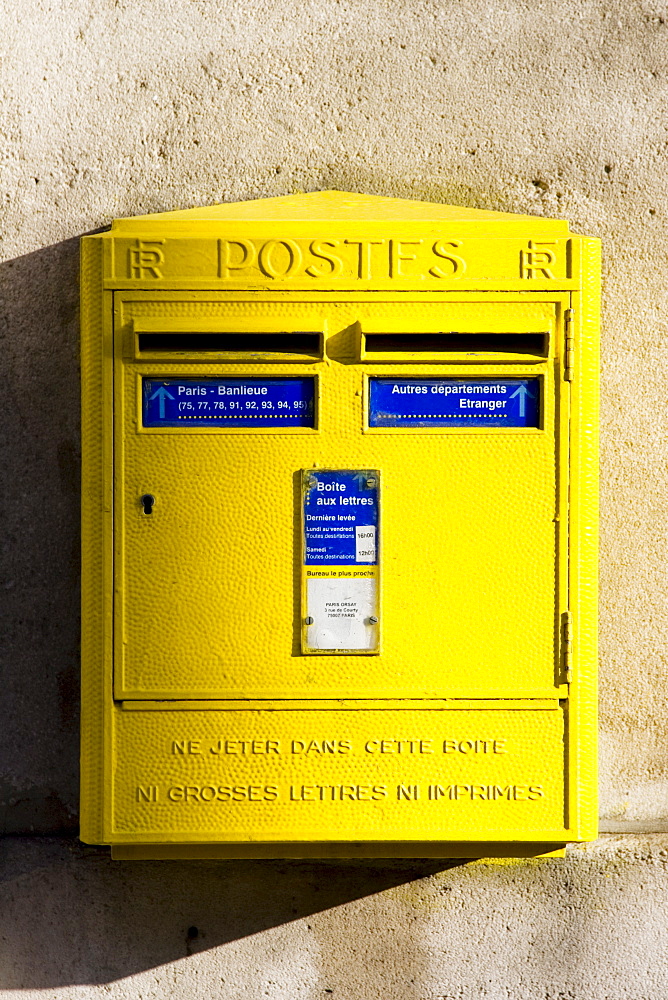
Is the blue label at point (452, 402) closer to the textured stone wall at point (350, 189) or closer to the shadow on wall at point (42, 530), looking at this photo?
the textured stone wall at point (350, 189)

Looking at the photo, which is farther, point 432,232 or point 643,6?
point 643,6

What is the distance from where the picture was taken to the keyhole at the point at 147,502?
170 centimetres

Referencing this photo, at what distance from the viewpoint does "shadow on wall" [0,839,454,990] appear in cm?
214

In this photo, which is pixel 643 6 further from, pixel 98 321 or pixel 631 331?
pixel 98 321

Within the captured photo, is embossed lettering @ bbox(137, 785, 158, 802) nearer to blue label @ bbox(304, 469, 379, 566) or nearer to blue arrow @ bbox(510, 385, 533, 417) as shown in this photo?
blue label @ bbox(304, 469, 379, 566)

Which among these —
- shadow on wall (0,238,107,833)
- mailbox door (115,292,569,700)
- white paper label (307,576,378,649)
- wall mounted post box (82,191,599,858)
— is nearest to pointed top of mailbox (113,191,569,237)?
wall mounted post box (82,191,599,858)

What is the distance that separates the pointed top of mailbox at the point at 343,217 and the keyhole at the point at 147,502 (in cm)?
60

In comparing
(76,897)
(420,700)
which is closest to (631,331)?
(420,700)

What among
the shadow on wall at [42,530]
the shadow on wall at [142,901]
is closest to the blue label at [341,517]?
the shadow on wall at [42,530]

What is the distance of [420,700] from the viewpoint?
1.71 meters

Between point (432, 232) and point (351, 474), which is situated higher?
point (432, 232)

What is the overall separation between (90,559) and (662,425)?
61.9 inches

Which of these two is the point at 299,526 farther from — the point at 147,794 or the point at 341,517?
the point at 147,794

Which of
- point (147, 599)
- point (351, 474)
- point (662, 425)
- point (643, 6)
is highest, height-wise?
point (643, 6)
